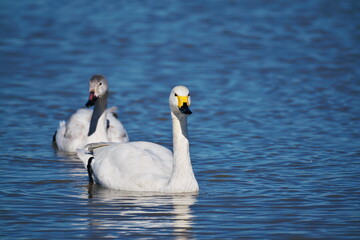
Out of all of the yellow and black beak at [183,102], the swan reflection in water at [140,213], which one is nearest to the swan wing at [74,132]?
the swan reflection in water at [140,213]

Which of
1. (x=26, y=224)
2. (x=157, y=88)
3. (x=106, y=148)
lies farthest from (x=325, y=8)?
(x=26, y=224)

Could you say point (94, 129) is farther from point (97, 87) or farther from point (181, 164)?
point (181, 164)

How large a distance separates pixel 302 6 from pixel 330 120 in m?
14.8

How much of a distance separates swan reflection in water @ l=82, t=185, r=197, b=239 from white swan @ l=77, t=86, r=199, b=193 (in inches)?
4.4

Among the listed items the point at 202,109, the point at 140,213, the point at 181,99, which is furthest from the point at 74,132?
the point at 140,213

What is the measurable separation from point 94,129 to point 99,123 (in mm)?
130

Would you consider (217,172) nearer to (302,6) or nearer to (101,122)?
(101,122)

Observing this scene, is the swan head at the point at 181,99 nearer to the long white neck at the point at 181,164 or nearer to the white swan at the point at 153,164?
the white swan at the point at 153,164

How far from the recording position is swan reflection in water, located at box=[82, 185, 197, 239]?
898 centimetres

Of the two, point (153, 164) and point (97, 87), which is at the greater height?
point (97, 87)

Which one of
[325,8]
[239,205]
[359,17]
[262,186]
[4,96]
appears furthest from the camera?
[325,8]

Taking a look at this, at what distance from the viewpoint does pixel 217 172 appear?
39.1ft

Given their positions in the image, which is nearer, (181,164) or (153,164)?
(181,164)

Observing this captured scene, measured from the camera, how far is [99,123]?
14.1 meters
